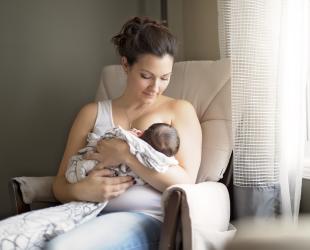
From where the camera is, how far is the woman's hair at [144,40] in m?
1.67

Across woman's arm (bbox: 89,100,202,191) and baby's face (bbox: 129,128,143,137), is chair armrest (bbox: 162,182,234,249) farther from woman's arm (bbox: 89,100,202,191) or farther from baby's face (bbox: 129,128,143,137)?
baby's face (bbox: 129,128,143,137)

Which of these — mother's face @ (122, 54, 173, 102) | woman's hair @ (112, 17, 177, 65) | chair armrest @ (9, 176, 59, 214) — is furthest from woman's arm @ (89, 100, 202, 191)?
chair armrest @ (9, 176, 59, 214)

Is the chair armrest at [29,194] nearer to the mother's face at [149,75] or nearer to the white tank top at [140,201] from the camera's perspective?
the white tank top at [140,201]

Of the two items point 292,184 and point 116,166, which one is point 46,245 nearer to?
point 116,166

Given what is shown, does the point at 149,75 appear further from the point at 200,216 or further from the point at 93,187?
the point at 200,216

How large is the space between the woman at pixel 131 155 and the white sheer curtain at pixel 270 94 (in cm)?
18

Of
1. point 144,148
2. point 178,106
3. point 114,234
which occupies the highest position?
point 178,106

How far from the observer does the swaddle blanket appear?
4.59 ft

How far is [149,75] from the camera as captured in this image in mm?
1688

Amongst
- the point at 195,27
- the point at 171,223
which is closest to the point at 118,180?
the point at 171,223

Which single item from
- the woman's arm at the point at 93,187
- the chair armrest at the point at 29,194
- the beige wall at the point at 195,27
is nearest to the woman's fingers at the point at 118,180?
the woman's arm at the point at 93,187

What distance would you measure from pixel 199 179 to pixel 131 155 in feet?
1.15

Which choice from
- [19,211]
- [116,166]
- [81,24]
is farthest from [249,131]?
[81,24]

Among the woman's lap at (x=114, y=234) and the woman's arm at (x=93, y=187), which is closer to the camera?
the woman's lap at (x=114, y=234)
